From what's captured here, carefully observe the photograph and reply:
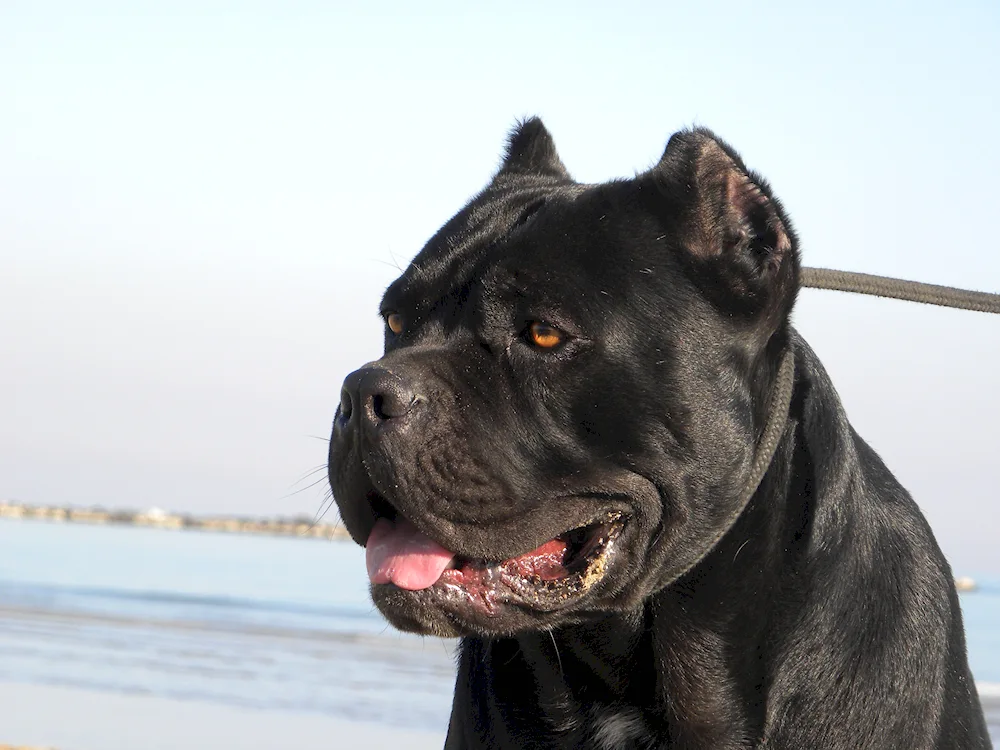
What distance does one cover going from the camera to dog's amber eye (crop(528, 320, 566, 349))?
3.07 meters

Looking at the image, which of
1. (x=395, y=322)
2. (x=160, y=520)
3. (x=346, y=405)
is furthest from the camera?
(x=160, y=520)

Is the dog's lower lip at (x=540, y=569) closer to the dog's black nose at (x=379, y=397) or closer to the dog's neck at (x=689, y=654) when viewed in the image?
the dog's neck at (x=689, y=654)

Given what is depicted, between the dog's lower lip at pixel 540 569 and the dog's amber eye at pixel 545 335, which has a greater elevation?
the dog's amber eye at pixel 545 335

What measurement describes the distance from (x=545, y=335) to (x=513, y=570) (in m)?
0.62

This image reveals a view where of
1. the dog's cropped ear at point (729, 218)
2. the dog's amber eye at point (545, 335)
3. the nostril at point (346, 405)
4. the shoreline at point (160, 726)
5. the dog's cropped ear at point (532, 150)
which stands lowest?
the shoreline at point (160, 726)

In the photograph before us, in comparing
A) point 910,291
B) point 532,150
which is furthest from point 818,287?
point 532,150

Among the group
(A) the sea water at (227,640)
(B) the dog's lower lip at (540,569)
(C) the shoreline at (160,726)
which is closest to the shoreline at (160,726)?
(C) the shoreline at (160,726)

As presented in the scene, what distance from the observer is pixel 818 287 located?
3.68 meters

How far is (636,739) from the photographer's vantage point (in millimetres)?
3238

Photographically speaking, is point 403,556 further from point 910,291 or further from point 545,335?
point 910,291

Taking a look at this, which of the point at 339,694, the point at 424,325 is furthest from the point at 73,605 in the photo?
the point at 424,325

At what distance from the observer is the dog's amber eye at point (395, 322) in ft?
11.7

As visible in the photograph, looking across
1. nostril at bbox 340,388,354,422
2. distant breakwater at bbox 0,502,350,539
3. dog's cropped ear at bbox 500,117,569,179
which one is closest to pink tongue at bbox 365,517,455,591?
nostril at bbox 340,388,354,422

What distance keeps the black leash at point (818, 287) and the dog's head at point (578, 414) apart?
26 millimetres
